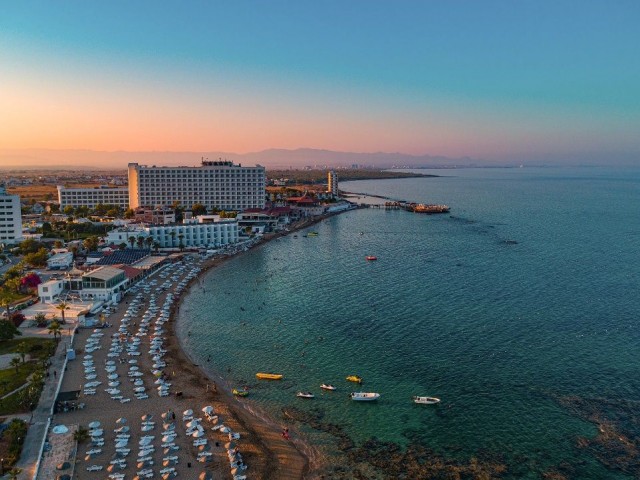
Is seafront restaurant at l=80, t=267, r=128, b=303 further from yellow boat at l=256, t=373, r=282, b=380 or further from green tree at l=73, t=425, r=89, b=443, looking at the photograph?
green tree at l=73, t=425, r=89, b=443

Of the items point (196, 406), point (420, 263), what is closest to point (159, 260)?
point (420, 263)

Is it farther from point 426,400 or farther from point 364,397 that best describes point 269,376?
point 426,400

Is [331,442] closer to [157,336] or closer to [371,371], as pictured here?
[371,371]

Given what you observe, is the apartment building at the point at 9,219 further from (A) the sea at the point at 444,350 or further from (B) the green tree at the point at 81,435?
(B) the green tree at the point at 81,435

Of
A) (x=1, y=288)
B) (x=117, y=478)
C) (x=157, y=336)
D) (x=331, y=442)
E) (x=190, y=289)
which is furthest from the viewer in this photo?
(x=190, y=289)

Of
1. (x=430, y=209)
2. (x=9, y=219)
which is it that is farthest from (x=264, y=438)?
(x=430, y=209)

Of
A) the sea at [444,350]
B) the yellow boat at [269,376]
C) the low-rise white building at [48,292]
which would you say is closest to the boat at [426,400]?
the sea at [444,350]

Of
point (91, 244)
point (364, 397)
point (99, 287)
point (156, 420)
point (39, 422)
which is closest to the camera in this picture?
point (39, 422)
